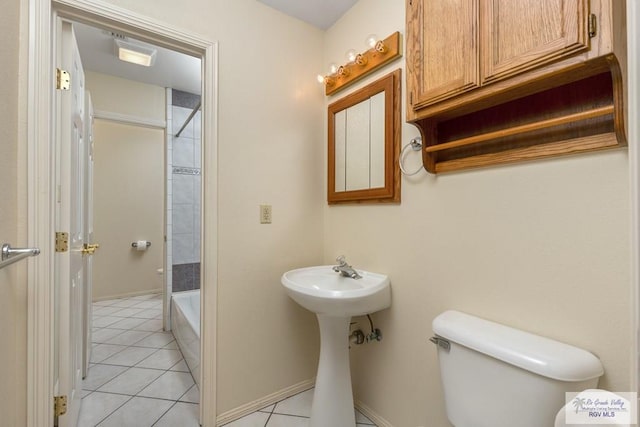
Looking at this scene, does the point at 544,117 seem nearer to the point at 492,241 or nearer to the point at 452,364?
the point at 492,241

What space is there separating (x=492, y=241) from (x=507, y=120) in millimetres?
446

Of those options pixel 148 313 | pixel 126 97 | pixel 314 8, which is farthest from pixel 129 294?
pixel 314 8

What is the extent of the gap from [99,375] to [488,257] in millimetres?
2493

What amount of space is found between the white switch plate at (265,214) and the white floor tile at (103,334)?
6.55ft

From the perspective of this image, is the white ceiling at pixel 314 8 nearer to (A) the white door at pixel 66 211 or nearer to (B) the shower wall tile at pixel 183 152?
(A) the white door at pixel 66 211

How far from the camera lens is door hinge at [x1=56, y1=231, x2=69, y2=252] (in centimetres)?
130

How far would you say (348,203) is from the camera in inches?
70.6

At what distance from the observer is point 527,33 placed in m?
0.86

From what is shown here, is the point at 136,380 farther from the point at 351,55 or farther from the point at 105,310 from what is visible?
the point at 351,55

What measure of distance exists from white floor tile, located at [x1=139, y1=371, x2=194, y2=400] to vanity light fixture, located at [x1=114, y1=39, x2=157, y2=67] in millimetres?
2459

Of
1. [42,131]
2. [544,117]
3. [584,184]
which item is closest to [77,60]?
[42,131]

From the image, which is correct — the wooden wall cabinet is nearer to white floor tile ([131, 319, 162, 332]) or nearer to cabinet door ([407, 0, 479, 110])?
cabinet door ([407, 0, 479, 110])

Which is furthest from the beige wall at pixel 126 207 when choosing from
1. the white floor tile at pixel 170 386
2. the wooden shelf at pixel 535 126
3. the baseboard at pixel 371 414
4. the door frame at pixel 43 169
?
the wooden shelf at pixel 535 126

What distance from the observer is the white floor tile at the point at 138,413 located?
5.20ft
